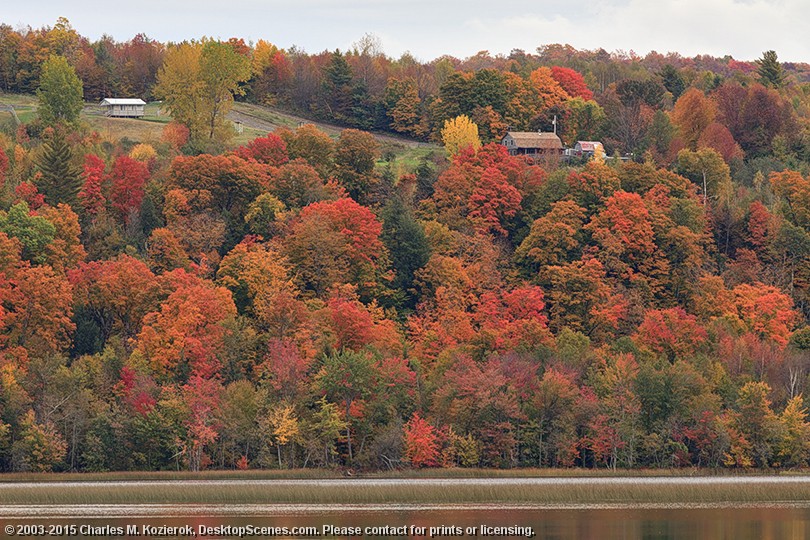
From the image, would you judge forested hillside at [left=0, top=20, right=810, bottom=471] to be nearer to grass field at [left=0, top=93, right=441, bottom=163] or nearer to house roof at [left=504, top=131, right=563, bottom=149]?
grass field at [left=0, top=93, right=441, bottom=163]

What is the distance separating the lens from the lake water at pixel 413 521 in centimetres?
7556

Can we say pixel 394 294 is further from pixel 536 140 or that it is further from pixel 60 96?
pixel 60 96

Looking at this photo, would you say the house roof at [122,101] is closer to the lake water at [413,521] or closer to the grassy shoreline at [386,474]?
the grassy shoreline at [386,474]

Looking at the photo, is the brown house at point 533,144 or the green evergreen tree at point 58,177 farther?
the brown house at point 533,144

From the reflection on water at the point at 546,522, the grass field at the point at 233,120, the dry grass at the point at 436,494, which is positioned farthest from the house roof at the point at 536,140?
the reflection on water at the point at 546,522

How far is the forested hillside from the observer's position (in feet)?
333

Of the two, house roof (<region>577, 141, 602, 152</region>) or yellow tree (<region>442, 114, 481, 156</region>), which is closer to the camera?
yellow tree (<region>442, 114, 481, 156</region>)

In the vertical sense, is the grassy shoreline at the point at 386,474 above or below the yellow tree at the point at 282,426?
below

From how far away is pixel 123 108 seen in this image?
609 ft

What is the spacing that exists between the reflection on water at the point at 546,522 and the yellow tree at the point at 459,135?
262ft

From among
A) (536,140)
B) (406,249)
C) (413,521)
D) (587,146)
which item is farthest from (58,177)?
(413,521)

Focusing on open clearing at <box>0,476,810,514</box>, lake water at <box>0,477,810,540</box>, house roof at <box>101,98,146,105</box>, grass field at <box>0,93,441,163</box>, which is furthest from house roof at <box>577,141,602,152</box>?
lake water at <box>0,477,810,540</box>

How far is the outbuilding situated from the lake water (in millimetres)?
103700

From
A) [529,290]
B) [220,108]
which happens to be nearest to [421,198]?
[529,290]
